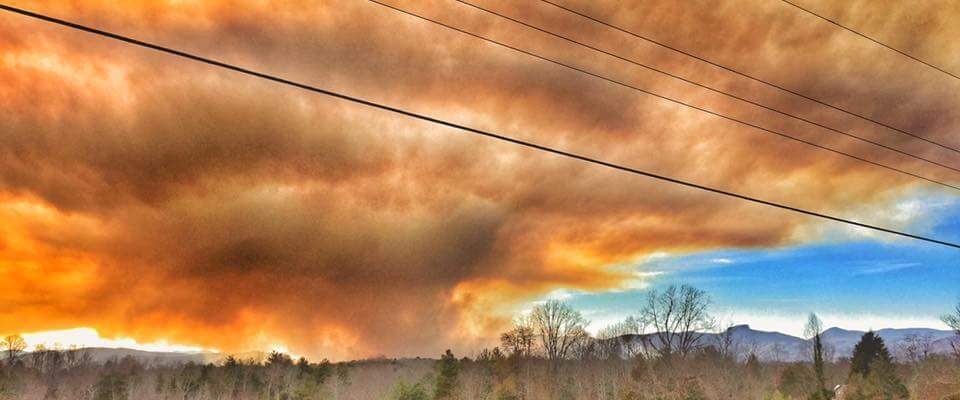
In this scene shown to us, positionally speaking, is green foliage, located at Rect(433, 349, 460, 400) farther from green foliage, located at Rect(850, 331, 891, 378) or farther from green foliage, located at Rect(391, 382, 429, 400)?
green foliage, located at Rect(850, 331, 891, 378)

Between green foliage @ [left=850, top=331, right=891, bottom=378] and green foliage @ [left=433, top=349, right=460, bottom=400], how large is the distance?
86.8ft

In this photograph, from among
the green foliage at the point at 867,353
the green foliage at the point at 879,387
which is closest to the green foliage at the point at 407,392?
the green foliage at the point at 879,387

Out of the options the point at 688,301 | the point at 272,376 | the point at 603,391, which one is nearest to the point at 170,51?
the point at 603,391

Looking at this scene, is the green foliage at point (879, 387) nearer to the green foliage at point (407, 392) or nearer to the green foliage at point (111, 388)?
the green foliage at point (407, 392)

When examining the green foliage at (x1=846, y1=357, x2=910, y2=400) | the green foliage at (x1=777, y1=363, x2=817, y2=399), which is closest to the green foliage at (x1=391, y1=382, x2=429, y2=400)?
the green foliage at (x1=777, y1=363, x2=817, y2=399)

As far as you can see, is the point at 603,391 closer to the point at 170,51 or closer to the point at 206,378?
the point at 206,378

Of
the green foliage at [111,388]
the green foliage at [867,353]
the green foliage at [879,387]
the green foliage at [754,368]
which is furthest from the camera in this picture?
the green foliage at [754,368]

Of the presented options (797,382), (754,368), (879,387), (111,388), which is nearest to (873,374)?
(879,387)

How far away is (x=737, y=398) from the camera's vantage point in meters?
36.8

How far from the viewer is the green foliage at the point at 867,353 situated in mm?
36219

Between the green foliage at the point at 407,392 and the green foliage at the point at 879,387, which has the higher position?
the green foliage at the point at 407,392

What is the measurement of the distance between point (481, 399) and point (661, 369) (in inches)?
964

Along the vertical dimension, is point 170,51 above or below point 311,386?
above

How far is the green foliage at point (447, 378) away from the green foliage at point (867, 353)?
26.4m
